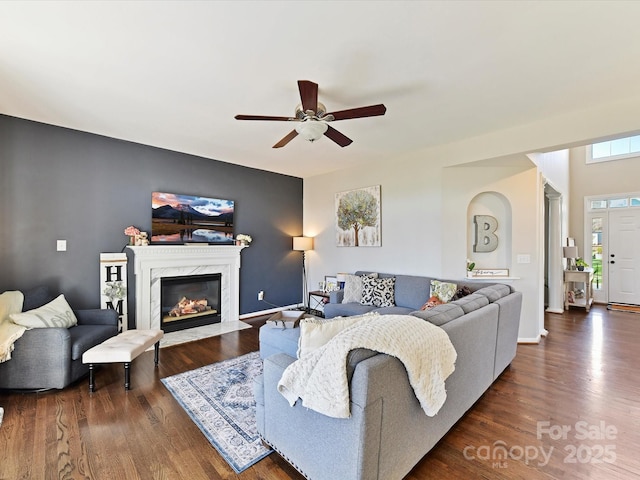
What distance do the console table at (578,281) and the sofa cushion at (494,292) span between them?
413 cm

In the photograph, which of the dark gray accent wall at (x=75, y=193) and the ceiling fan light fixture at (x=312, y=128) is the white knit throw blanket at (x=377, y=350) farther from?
the dark gray accent wall at (x=75, y=193)

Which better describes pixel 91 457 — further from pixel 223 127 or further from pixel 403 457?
pixel 223 127

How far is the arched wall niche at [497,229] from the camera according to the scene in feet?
14.1

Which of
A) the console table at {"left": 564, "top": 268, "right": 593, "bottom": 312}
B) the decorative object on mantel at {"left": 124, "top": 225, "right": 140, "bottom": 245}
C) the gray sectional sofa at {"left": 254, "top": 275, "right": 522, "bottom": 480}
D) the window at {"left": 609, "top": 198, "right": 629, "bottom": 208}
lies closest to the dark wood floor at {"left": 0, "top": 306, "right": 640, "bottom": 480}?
the gray sectional sofa at {"left": 254, "top": 275, "right": 522, "bottom": 480}

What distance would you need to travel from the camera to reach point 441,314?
208 centimetres

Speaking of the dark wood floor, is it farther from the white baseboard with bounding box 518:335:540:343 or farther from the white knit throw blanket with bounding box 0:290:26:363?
the white baseboard with bounding box 518:335:540:343

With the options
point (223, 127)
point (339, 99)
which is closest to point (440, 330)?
point (339, 99)

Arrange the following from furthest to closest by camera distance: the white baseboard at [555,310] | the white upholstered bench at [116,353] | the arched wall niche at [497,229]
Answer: the white baseboard at [555,310], the arched wall niche at [497,229], the white upholstered bench at [116,353]

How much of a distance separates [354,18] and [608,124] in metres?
2.84

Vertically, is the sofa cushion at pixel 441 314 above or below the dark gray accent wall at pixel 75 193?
below

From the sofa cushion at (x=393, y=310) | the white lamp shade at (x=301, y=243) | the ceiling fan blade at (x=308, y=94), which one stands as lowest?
the sofa cushion at (x=393, y=310)

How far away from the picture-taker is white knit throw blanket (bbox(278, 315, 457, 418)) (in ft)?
4.49

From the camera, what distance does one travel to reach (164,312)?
14.8ft

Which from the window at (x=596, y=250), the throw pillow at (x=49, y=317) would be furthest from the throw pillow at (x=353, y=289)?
the window at (x=596, y=250)
